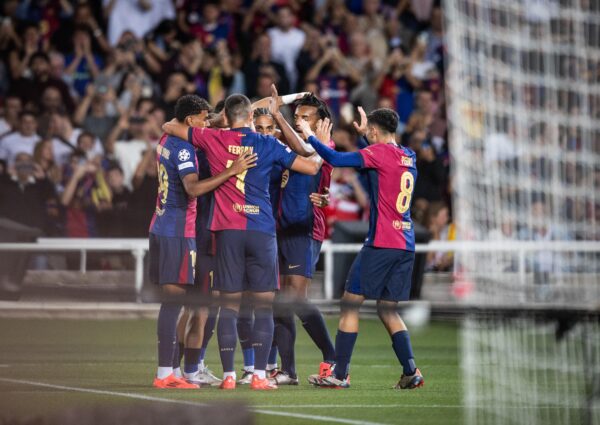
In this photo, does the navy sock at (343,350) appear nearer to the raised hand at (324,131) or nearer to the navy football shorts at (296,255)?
the navy football shorts at (296,255)

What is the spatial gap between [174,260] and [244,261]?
55 centimetres

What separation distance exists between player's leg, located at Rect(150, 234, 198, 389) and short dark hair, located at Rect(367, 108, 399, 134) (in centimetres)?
162

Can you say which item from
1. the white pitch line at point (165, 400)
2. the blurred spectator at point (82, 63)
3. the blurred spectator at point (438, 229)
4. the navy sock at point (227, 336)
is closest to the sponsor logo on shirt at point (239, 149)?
the navy sock at point (227, 336)

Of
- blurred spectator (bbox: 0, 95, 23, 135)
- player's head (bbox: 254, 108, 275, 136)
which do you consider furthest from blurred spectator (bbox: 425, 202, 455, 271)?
player's head (bbox: 254, 108, 275, 136)

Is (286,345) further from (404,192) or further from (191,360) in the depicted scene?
(404,192)

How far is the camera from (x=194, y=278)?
8805 millimetres

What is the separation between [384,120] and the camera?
862cm

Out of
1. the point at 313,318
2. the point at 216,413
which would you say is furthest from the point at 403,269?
the point at 216,413

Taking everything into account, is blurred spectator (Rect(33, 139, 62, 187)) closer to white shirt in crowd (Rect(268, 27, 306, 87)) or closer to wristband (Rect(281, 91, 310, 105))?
white shirt in crowd (Rect(268, 27, 306, 87))

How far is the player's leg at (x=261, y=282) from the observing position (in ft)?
27.1

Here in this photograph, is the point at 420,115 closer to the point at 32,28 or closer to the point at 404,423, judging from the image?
the point at 32,28

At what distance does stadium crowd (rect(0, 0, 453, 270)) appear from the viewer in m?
15.1

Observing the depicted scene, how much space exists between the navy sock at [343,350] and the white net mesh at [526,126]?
1319mm

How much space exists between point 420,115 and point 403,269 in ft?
27.7
